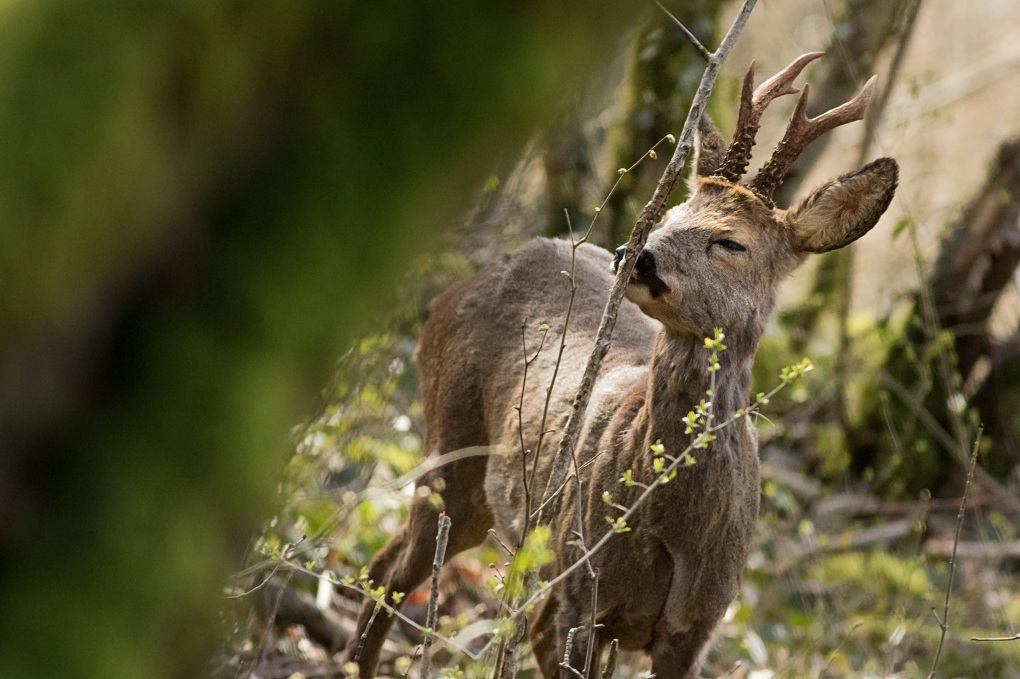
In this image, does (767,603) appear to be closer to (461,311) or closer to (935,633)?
(935,633)

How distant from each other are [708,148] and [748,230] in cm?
57

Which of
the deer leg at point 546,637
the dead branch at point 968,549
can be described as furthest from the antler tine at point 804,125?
the dead branch at point 968,549

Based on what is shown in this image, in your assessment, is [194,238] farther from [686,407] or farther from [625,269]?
[686,407]

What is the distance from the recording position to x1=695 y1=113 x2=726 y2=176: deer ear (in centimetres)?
502

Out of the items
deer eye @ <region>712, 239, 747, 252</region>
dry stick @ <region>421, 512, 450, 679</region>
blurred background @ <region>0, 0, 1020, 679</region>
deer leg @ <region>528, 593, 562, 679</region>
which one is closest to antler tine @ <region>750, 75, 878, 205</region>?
deer eye @ <region>712, 239, 747, 252</region>

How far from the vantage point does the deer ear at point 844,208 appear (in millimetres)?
4594

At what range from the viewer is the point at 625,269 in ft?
11.8

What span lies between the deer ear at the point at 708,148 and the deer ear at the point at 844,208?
409mm

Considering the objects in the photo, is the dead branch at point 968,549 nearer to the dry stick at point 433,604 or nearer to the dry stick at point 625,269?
the dry stick at point 625,269

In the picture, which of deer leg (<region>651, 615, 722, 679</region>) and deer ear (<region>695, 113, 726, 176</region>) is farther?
deer ear (<region>695, 113, 726, 176</region>)

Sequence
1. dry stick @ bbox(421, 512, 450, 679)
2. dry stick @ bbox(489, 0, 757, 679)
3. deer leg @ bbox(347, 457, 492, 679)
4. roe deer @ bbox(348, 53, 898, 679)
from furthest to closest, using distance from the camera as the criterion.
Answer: deer leg @ bbox(347, 457, 492, 679) < roe deer @ bbox(348, 53, 898, 679) < dry stick @ bbox(489, 0, 757, 679) < dry stick @ bbox(421, 512, 450, 679)

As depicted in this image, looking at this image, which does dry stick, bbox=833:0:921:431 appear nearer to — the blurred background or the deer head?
the deer head

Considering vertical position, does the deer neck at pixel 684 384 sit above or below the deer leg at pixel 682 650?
above

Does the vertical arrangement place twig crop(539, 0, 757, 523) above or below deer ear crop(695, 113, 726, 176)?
below
